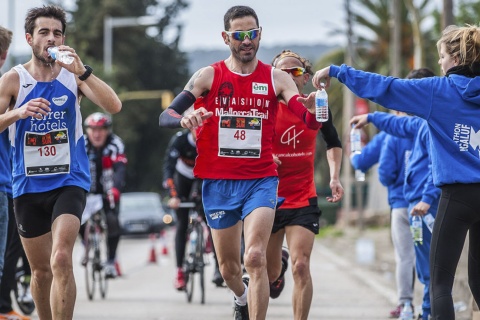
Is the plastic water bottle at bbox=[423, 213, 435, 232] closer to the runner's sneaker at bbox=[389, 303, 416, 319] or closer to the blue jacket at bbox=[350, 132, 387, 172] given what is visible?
the runner's sneaker at bbox=[389, 303, 416, 319]

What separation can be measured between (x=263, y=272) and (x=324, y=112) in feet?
4.11

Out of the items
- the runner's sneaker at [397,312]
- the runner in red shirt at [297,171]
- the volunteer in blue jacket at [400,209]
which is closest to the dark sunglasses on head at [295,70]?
the runner in red shirt at [297,171]

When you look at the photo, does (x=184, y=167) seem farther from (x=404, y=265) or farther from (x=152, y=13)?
(x=152, y=13)

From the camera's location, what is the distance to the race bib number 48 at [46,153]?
319 inches

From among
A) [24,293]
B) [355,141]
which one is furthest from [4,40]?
[24,293]

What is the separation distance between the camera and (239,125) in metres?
8.29

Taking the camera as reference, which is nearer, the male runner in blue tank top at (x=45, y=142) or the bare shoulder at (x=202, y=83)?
the male runner in blue tank top at (x=45, y=142)

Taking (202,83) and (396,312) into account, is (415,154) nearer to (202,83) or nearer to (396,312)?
(396,312)

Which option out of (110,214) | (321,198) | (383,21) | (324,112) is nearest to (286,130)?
(324,112)

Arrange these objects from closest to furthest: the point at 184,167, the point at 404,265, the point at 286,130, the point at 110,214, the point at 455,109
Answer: the point at 455,109
the point at 286,130
the point at 404,265
the point at 184,167
the point at 110,214

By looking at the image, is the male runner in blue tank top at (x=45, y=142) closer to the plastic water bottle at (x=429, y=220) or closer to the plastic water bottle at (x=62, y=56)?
the plastic water bottle at (x=62, y=56)

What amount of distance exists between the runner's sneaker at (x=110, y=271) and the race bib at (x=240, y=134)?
6.67m

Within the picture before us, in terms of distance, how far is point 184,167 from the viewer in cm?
1401

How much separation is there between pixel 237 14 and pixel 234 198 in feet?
4.33
